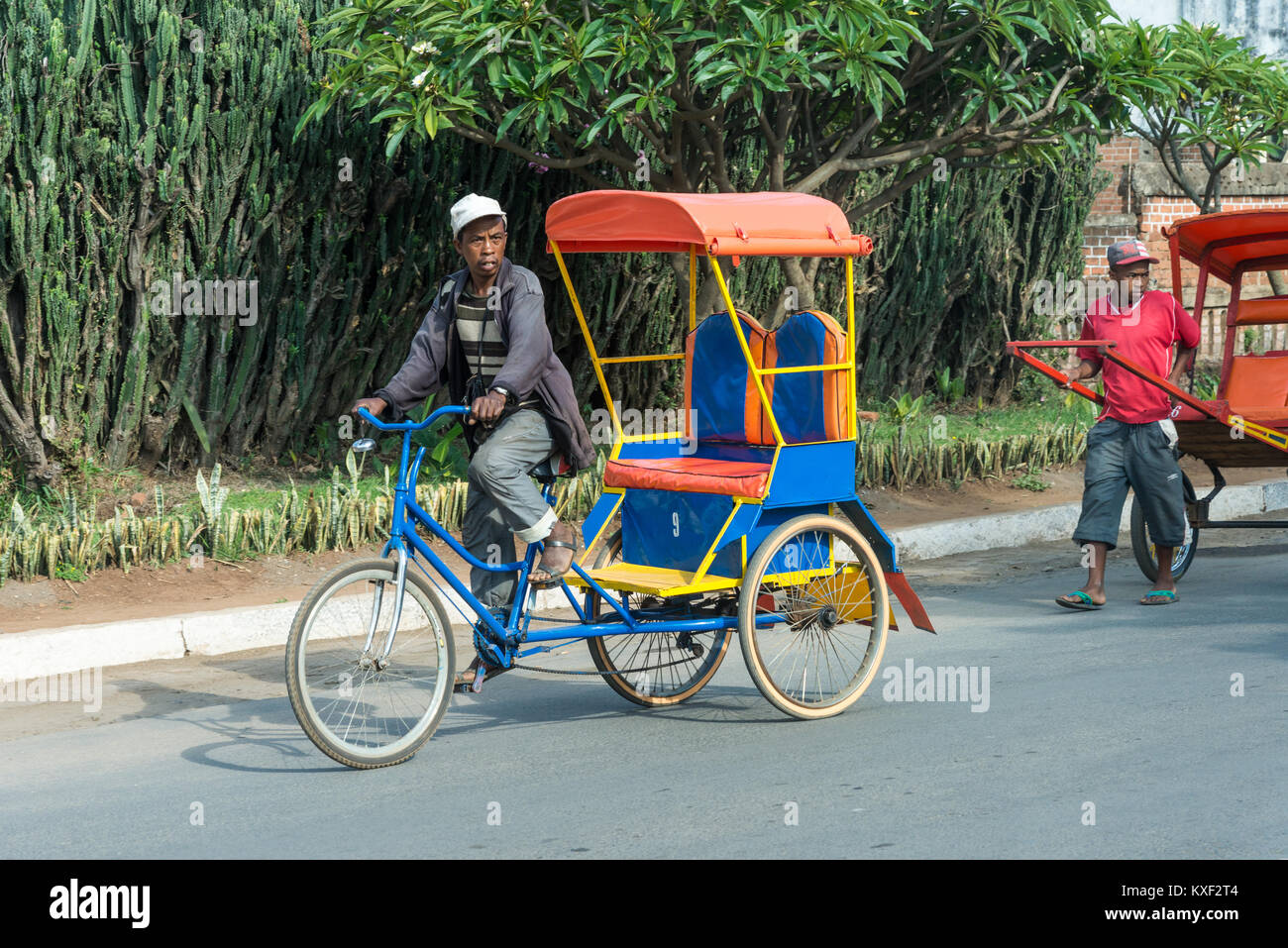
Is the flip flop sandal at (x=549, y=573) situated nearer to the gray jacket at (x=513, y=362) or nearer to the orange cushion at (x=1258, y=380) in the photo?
the gray jacket at (x=513, y=362)

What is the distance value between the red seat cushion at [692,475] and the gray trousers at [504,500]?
601 mm

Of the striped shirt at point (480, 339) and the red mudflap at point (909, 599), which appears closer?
the striped shirt at point (480, 339)

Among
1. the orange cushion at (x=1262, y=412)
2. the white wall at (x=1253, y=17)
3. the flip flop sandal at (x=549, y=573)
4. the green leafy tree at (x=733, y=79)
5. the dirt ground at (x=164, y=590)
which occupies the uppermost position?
the white wall at (x=1253, y=17)

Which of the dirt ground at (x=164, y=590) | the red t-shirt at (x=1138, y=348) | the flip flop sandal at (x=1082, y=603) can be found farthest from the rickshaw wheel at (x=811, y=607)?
the dirt ground at (x=164, y=590)

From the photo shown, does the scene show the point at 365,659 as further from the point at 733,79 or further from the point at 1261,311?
the point at 1261,311

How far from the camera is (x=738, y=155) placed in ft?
45.0

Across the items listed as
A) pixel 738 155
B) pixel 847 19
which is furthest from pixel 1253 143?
pixel 847 19

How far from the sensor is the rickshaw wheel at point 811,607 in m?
6.18

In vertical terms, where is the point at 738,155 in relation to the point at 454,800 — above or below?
above

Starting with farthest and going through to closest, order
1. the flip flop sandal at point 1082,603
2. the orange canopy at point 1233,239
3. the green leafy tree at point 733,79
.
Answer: the orange canopy at point 1233,239, the green leafy tree at point 733,79, the flip flop sandal at point 1082,603

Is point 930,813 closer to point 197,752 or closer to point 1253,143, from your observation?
point 197,752

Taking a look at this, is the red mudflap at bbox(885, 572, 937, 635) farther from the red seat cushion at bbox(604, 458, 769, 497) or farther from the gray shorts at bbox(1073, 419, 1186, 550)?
the gray shorts at bbox(1073, 419, 1186, 550)

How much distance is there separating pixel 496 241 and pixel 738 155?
26.3ft

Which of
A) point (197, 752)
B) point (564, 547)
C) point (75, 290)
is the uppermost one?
point (75, 290)
